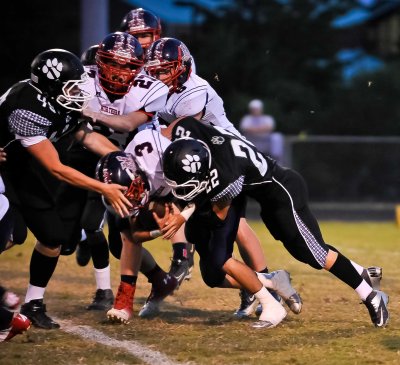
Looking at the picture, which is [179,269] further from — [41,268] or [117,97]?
[117,97]

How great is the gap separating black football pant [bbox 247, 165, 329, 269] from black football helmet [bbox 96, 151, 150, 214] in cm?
67

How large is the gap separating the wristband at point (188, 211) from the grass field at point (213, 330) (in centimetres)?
66

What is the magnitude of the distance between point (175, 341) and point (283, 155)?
8.99m

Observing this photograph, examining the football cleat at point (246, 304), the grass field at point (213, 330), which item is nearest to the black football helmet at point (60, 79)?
the grass field at point (213, 330)

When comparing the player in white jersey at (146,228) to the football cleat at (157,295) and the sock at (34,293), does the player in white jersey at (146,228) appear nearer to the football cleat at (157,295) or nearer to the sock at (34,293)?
the football cleat at (157,295)

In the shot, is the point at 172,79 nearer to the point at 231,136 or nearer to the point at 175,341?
the point at 231,136

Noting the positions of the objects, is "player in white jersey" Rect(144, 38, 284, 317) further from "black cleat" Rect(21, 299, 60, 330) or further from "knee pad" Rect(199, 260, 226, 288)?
"black cleat" Rect(21, 299, 60, 330)

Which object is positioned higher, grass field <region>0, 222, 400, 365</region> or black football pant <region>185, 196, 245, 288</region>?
black football pant <region>185, 196, 245, 288</region>

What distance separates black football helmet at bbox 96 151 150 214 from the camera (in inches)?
221

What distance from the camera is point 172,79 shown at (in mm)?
6652

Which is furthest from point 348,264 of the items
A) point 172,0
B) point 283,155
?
point 172,0

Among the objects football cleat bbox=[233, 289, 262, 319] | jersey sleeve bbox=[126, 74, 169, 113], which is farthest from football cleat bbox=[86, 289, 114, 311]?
jersey sleeve bbox=[126, 74, 169, 113]

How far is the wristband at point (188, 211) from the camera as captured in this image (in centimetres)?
570

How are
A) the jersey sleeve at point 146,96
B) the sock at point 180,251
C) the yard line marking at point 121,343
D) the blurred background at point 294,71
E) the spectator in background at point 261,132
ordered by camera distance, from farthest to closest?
the blurred background at point 294,71 → the spectator in background at point 261,132 → the sock at point 180,251 → the jersey sleeve at point 146,96 → the yard line marking at point 121,343
